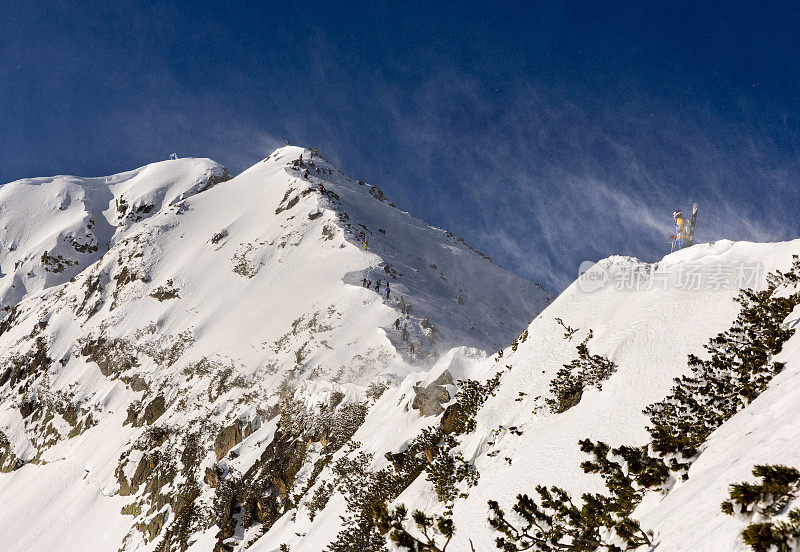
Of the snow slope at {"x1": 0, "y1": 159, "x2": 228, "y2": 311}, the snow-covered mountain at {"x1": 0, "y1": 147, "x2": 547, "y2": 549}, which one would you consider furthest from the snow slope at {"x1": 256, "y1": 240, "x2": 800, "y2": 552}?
the snow slope at {"x1": 0, "y1": 159, "x2": 228, "y2": 311}

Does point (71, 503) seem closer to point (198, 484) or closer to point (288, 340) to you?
point (198, 484)

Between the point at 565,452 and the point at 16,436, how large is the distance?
80487 mm

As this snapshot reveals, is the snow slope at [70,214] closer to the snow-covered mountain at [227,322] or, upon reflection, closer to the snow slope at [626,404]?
the snow-covered mountain at [227,322]

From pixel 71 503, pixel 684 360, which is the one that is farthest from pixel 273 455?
pixel 71 503

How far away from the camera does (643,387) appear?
10844 mm

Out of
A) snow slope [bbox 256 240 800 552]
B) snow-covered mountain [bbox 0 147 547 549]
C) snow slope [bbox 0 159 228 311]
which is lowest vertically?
snow slope [bbox 256 240 800 552]

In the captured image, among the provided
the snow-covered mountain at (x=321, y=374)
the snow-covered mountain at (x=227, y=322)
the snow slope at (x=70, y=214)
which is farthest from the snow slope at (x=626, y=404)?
the snow slope at (x=70, y=214)

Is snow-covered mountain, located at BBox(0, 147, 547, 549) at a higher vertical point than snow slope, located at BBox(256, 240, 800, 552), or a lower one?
higher

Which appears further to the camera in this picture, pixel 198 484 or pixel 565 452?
pixel 198 484

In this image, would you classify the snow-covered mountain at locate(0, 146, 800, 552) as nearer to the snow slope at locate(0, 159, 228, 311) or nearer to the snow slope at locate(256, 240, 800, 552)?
the snow slope at locate(256, 240, 800, 552)

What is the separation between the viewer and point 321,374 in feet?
131

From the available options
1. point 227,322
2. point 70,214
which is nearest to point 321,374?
point 227,322

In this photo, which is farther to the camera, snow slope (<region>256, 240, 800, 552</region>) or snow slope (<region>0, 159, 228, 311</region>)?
snow slope (<region>0, 159, 228, 311</region>)

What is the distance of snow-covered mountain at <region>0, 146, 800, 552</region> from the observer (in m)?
10.9
